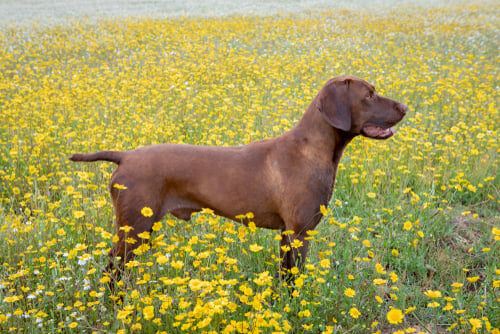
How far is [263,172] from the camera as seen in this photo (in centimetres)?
307

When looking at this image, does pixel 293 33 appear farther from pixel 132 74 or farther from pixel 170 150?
pixel 170 150

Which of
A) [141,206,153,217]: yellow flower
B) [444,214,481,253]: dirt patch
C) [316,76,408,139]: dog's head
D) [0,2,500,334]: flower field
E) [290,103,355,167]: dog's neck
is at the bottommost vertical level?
[444,214,481,253]: dirt patch

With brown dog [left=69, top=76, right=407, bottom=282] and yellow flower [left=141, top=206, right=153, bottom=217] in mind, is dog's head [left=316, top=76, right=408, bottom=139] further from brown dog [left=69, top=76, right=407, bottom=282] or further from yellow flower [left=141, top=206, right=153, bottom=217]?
yellow flower [left=141, top=206, right=153, bottom=217]

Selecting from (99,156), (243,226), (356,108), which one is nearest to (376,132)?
(356,108)

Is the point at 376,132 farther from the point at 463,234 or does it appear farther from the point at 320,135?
the point at 463,234

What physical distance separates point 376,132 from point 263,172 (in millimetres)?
883

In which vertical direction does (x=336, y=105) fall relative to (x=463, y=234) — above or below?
above

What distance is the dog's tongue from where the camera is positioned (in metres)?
3.14

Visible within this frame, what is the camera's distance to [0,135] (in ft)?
18.2

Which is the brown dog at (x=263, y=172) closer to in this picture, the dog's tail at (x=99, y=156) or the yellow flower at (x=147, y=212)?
the dog's tail at (x=99, y=156)

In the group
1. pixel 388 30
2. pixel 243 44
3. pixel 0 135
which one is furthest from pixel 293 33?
pixel 0 135

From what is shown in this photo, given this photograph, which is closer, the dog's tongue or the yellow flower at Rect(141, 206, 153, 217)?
the yellow flower at Rect(141, 206, 153, 217)

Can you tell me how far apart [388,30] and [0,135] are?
40.7ft

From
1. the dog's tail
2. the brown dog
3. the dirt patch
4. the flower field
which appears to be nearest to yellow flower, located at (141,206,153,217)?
the flower field
